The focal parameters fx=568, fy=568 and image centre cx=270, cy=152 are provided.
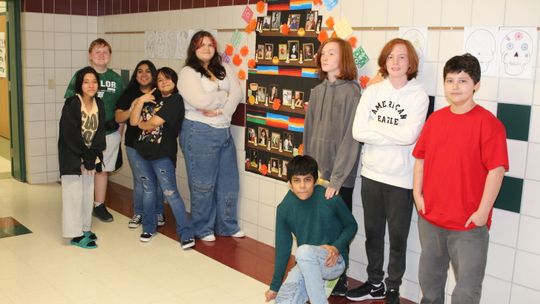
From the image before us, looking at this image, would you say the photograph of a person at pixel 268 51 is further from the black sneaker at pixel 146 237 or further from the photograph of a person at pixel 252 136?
the black sneaker at pixel 146 237

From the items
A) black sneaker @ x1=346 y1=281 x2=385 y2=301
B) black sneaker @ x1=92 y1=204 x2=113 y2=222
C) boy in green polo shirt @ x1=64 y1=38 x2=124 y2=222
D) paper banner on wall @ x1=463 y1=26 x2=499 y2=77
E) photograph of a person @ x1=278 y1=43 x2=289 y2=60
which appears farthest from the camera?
black sneaker @ x1=92 y1=204 x2=113 y2=222

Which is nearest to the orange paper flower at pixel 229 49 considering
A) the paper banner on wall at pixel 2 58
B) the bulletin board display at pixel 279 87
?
the bulletin board display at pixel 279 87

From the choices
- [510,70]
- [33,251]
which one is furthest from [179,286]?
[510,70]

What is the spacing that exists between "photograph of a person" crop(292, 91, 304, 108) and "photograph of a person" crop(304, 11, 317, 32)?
43 cm

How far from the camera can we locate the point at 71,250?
404 centimetres

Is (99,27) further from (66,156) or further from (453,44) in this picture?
(453,44)

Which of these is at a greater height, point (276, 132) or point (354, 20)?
point (354, 20)

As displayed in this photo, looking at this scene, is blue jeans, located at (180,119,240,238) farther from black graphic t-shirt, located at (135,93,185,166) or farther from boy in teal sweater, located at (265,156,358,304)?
boy in teal sweater, located at (265,156,358,304)

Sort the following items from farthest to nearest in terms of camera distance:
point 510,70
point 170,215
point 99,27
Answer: point 99,27, point 170,215, point 510,70

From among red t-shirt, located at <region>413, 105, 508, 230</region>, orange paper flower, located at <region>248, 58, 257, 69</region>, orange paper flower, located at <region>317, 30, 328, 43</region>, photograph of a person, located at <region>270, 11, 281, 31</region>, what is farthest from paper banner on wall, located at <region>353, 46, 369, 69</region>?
orange paper flower, located at <region>248, 58, 257, 69</region>

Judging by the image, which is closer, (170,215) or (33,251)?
(33,251)

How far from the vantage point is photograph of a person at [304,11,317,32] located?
377 cm

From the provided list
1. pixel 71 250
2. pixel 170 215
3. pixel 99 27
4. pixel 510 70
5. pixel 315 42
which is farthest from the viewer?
pixel 99 27

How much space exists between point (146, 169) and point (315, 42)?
159 cm
